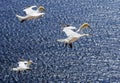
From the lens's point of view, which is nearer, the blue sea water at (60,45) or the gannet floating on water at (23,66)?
the gannet floating on water at (23,66)

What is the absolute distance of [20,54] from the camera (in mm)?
115188

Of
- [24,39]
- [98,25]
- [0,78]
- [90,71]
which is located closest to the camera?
[0,78]

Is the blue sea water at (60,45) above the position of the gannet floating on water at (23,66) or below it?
below

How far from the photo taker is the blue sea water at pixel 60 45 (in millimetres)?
102125

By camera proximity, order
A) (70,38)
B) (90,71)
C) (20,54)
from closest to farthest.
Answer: (70,38) → (90,71) → (20,54)

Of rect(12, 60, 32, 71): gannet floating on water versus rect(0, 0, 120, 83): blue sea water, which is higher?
rect(12, 60, 32, 71): gannet floating on water

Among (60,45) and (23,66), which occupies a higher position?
(23,66)

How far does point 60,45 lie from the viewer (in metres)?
Result: 122

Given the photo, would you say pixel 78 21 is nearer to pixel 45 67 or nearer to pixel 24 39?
pixel 24 39

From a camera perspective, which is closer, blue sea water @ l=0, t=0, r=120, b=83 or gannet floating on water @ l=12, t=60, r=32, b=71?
gannet floating on water @ l=12, t=60, r=32, b=71

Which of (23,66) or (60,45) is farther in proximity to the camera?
(60,45)

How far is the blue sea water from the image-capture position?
102 meters

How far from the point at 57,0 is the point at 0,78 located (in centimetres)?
7776

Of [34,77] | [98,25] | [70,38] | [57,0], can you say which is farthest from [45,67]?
[57,0]
